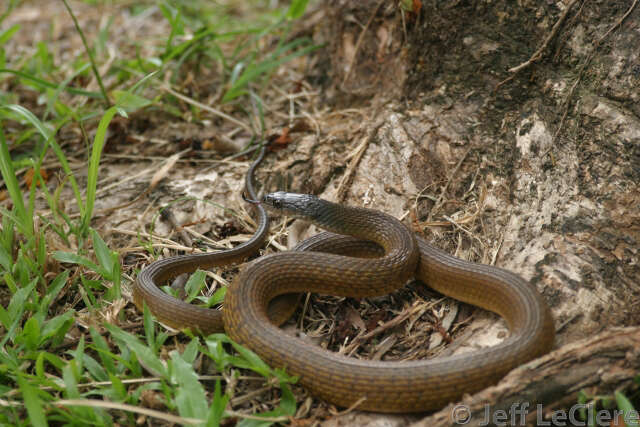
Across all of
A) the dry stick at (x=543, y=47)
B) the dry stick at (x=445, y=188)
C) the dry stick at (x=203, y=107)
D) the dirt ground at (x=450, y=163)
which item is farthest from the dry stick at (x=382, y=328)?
the dry stick at (x=203, y=107)

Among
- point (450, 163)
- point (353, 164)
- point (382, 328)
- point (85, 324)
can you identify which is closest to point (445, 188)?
point (450, 163)

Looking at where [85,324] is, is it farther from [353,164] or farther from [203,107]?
[203,107]

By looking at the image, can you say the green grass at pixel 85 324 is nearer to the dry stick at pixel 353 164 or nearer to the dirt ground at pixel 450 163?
the dirt ground at pixel 450 163

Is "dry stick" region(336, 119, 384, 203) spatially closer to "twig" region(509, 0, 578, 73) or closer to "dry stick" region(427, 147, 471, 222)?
"dry stick" region(427, 147, 471, 222)

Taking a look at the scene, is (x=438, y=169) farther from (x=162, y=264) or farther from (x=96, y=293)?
(x=96, y=293)

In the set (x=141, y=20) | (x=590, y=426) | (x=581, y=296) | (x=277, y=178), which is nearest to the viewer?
(x=590, y=426)

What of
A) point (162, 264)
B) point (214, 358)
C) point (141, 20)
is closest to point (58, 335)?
point (162, 264)
